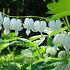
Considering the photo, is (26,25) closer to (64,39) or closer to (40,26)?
(40,26)

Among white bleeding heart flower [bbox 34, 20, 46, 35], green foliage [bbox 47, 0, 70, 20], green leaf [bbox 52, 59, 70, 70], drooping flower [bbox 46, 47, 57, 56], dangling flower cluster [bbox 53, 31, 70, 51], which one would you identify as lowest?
green leaf [bbox 52, 59, 70, 70]

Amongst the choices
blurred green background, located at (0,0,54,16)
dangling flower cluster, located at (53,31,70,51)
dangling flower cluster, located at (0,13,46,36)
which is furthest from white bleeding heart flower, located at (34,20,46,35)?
blurred green background, located at (0,0,54,16)

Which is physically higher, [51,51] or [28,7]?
[28,7]

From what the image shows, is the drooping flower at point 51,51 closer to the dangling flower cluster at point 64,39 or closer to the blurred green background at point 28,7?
the dangling flower cluster at point 64,39

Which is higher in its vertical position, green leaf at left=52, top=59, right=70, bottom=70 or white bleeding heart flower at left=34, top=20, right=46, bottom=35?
white bleeding heart flower at left=34, top=20, right=46, bottom=35

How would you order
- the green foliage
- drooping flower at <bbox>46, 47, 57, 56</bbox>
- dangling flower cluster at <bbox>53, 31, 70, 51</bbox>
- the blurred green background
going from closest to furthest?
the green foliage → dangling flower cluster at <bbox>53, 31, 70, 51</bbox> → drooping flower at <bbox>46, 47, 57, 56</bbox> → the blurred green background

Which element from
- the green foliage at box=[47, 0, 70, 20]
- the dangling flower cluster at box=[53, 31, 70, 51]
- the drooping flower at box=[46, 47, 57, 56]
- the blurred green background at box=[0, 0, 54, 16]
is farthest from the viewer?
the blurred green background at box=[0, 0, 54, 16]

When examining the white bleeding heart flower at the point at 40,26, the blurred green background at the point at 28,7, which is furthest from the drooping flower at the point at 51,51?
the blurred green background at the point at 28,7

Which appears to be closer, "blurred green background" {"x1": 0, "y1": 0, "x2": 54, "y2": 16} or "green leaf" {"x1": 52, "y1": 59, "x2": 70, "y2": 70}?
"green leaf" {"x1": 52, "y1": 59, "x2": 70, "y2": 70}

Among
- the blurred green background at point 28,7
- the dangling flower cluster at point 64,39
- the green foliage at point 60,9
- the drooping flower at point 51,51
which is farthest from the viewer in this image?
the blurred green background at point 28,7

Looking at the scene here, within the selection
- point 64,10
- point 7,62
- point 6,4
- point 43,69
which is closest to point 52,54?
point 43,69

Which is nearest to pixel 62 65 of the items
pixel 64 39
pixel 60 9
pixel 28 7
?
pixel 64 39

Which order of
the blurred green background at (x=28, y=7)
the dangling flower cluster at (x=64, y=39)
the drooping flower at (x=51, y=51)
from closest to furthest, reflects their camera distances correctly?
the dangling flower cluster at (x=64, y=39)
the drooping flower at (x=51, y=51)
the blurred green background at (x=28, y=7)

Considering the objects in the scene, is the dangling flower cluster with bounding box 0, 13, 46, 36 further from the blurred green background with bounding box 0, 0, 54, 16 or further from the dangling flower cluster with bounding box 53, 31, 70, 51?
the blurred green background with bounding box 0, 0, 54, 16
